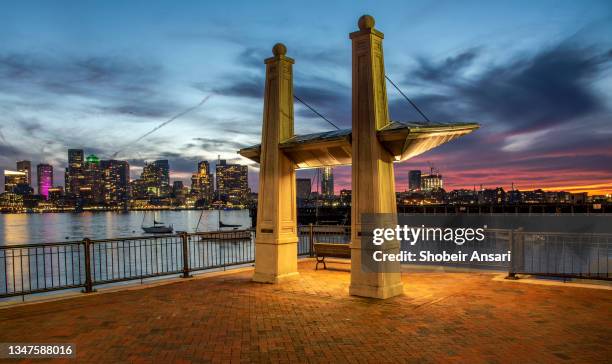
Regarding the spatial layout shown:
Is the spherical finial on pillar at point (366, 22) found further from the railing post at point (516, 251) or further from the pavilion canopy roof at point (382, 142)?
the railing post at point (516, 251)

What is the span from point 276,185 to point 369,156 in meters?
2.72

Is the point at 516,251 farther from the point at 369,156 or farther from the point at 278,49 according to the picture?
the point at 278,49

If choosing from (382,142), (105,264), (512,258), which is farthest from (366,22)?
(105,264)

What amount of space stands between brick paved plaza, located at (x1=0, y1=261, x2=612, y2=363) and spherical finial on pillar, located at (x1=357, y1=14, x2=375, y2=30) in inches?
225

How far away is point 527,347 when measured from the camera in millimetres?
6000

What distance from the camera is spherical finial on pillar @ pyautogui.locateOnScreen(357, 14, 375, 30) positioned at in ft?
30.5

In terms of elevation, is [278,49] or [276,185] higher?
[278,49]

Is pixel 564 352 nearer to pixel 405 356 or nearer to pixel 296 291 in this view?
pixel 405 356

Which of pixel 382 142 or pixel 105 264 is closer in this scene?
pixel 382 142

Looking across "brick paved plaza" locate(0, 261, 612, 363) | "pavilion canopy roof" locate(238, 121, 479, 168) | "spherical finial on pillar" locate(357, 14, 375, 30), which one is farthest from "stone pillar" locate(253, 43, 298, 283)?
"spherical finial on pillar" locate(357, 14, 375, 30)

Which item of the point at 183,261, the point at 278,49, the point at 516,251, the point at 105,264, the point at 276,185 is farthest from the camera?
the point at 105,264

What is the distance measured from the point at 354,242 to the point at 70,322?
5489mm

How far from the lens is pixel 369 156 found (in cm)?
927

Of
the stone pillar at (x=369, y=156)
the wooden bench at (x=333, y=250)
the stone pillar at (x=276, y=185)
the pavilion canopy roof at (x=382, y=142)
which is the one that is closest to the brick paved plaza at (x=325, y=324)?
the stone pillar at (x=369, y=156)
